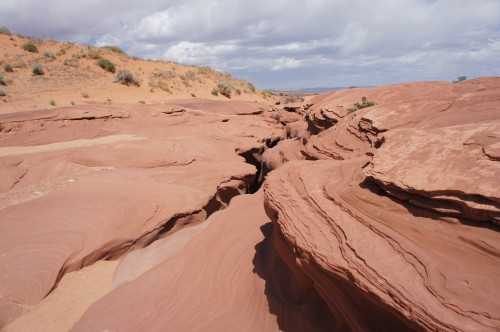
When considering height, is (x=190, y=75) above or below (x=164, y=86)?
above

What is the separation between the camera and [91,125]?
48.7 ft

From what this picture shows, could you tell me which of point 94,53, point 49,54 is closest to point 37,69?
point 49,54

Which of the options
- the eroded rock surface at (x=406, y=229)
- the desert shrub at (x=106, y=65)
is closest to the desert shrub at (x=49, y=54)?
the desert shrub at (x=106, y=65)

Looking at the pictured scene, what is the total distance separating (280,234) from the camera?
4.30 m

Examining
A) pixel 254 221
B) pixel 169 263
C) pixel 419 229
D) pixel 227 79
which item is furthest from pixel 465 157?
pixel 227 79

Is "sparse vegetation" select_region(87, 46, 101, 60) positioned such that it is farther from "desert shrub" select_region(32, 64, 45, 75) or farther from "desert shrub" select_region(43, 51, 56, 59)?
"desert shrub" select_region(32, 64, 45, 75)

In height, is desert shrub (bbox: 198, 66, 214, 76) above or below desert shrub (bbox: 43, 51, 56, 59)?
below

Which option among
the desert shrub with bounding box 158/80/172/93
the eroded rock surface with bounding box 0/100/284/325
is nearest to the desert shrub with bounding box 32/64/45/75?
the desert shrub with bounding box 158/80/172/93

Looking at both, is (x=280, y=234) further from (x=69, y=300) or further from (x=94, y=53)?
(x=94, y=53)

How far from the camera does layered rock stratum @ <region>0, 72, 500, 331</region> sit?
2.67 meters

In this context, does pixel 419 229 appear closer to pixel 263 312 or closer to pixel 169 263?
pixel 263 312

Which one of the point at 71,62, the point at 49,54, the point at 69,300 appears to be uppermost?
the point at 49,54

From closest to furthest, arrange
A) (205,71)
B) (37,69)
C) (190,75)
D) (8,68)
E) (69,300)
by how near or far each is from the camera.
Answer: (69,300)
(8,68)
(37,69)
(190,75)
(205,71)

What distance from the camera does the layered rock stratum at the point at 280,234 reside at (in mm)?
2672
